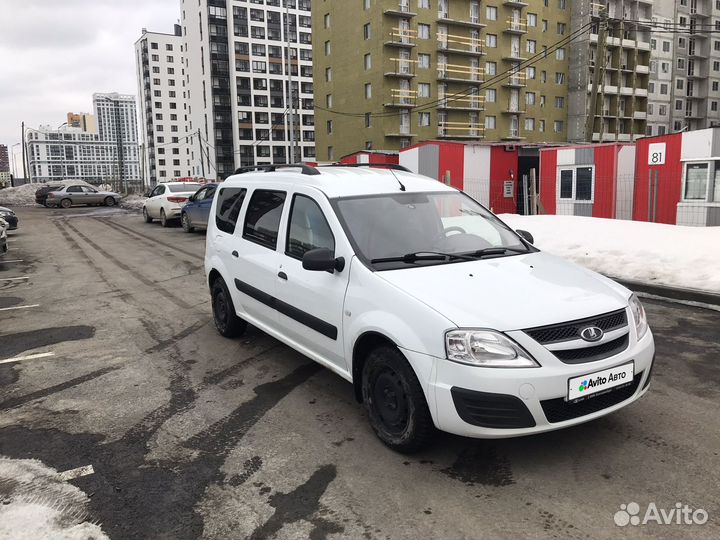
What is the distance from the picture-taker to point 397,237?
4188 millimetres

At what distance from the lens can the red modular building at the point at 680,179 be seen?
693 inches

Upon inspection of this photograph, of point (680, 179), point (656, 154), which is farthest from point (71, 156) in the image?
point (680, 179)

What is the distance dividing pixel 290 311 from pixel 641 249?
7.51 metres

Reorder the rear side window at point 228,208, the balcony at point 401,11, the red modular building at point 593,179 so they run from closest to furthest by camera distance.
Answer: the rear side window at point 228,208 → the red modular building at point 593,179 → the balcony at point 401,11

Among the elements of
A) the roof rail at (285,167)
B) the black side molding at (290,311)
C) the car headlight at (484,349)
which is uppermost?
the roof rail at (285,167)

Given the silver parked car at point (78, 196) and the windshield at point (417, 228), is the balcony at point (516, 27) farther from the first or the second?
the windshield at point (417, 228)

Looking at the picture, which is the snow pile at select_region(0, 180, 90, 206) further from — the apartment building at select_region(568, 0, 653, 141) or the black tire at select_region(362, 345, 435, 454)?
the apartment building at select_region(568, 0, 653, 141)

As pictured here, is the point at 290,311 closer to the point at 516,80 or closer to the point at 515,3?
the point at 516,80

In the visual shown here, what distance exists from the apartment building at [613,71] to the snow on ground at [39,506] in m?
62.4

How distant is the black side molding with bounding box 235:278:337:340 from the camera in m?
4.13

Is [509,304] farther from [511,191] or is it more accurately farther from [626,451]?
[511,191]

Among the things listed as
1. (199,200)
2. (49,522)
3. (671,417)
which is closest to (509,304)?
(671,417)

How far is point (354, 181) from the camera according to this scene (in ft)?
15.2

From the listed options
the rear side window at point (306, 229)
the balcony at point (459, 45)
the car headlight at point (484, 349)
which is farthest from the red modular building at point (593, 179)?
the balcony at point (459, 45)
